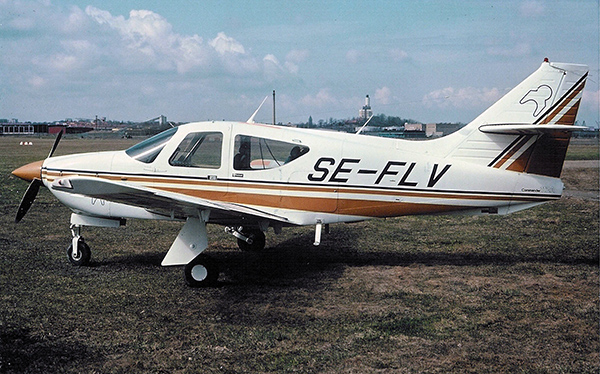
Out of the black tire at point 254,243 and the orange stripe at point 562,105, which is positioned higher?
the orange stripe at point 562,105

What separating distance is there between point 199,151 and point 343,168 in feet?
7.45

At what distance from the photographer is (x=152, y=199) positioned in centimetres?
671

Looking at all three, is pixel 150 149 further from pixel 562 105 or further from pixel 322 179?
pixel 562 105

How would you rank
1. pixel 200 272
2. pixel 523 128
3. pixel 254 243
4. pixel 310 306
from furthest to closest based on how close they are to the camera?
pixel 254 243 → pixel 523 128 → pixel 200 272 → pixel 310 306

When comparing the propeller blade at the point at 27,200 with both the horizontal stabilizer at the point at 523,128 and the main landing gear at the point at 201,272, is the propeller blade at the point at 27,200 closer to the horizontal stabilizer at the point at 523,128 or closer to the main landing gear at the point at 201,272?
the main landing gear at the point at 201,272

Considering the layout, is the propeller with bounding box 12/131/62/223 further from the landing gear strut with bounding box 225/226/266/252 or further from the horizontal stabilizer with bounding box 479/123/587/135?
the horizontal stabilizer with bounding box 479/123/587/135

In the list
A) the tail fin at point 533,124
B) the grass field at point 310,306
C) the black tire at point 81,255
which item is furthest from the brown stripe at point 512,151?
the black tire at point 81,255

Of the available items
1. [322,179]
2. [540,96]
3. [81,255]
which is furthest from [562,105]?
[81,255]

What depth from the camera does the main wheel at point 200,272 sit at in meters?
7.43

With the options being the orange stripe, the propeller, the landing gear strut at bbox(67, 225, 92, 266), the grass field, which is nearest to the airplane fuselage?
the propeller

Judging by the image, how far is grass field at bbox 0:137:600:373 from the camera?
5086mm

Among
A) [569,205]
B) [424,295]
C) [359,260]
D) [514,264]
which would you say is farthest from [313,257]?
[569,205]

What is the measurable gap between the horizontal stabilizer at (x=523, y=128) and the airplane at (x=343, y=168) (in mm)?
19

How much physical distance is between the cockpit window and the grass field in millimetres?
1795
